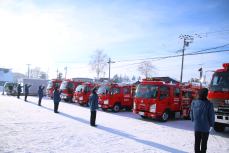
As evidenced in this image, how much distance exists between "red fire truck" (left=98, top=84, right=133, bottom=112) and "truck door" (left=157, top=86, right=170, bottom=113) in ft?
17.9

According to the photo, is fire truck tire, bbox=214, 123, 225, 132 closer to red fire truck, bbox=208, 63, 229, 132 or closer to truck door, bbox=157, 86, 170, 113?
red fire truck, bbox=208, 63, 229, 132

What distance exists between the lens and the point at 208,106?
7.17 metres

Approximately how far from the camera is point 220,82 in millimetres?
12078

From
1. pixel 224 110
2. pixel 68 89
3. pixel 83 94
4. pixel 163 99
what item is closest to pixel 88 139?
pixel 224 110

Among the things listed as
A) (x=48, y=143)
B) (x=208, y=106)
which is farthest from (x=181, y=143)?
(x=48, y=143)

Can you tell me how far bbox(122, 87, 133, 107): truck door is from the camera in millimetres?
20812

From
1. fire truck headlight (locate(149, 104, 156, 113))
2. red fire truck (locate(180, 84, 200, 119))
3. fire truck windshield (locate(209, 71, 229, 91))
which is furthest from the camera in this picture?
red fire truck (locate(180, 84, 200, 119))

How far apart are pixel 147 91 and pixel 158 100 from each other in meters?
0.94

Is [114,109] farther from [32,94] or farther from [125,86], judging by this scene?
[32,94]

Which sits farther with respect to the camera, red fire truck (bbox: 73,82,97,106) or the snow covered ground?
red fire truck (bbox: 73,82,97,106)

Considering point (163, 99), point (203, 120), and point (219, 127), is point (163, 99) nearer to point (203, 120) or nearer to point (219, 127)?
point (219, 127)

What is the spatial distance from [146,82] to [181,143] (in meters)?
Answer: 6.70

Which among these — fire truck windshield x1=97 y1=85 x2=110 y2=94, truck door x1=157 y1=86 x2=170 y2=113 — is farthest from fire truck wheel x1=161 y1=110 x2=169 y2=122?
fire truck windshield x1=97 y1=85 x2=110 y2=94

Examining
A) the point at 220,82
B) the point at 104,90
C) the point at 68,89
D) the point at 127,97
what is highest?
the point at 220,82
